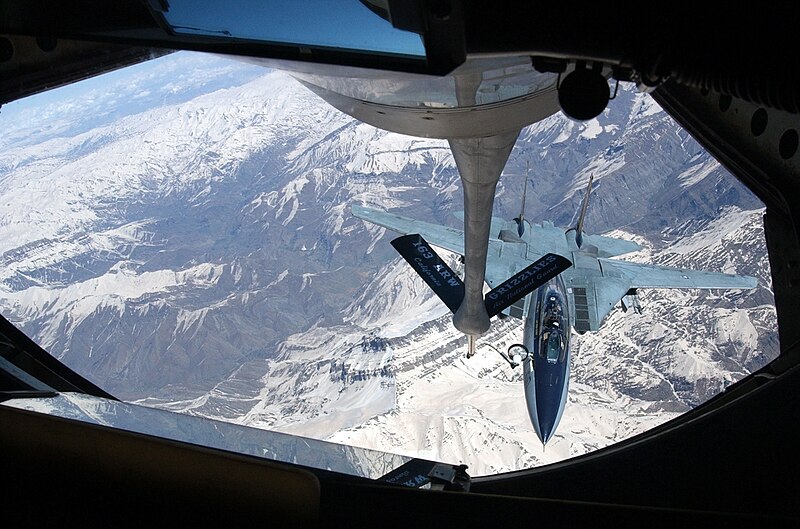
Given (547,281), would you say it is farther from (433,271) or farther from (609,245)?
(609,245)

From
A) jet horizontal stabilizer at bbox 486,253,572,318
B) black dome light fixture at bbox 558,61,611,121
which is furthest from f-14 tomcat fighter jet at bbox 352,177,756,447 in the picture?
black dome light fixture at bbox 558,61,611,121

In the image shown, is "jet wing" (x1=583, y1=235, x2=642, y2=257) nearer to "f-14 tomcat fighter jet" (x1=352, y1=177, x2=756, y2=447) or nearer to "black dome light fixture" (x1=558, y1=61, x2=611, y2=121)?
"f-14 tomcat fighter jet" (x1=352, y1=177, x2=756, y2=447)

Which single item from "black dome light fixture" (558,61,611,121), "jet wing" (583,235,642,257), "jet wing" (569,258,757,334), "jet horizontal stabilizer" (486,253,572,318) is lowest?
"black dome light fixture" (558,61,611,121)

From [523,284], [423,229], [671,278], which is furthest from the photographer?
[423,229]

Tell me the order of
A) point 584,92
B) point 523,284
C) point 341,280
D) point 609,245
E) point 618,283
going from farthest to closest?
point 341,280, point 609,245, point 618,283, point 523,284, point 584,92

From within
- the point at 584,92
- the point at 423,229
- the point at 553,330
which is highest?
the point at 423,229

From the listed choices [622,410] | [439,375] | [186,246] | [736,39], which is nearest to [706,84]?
[736,39]

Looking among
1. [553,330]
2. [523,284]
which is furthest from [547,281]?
[553,330]
